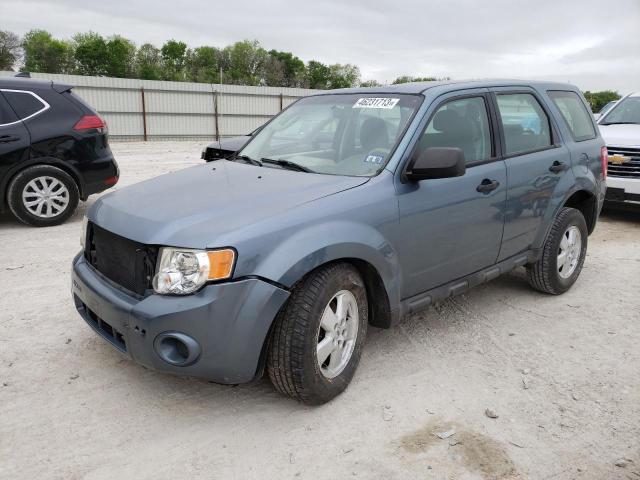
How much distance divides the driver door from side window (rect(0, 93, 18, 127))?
531cm

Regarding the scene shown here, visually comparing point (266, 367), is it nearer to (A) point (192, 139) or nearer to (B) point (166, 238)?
(B) point (166, 238)

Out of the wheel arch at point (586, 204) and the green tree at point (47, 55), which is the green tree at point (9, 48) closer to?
the green tree at point (47, 55)

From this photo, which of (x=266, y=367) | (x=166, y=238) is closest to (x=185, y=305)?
(x=166, y=238)

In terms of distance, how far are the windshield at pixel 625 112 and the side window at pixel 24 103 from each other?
27.2 feet

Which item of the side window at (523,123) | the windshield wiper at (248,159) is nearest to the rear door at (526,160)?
the side window at (523,123)

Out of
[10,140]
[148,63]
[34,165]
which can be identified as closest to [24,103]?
[10,140]

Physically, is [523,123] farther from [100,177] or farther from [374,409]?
[100,177]

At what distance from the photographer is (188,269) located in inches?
104

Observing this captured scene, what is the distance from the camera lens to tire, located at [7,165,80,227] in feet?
21.8

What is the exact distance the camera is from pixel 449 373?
3484 millimetres

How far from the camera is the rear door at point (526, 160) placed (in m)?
4.10

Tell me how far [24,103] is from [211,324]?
551cm

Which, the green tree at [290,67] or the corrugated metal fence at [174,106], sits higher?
the green tree at [290,67]

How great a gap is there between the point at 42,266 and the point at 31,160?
193 cm
